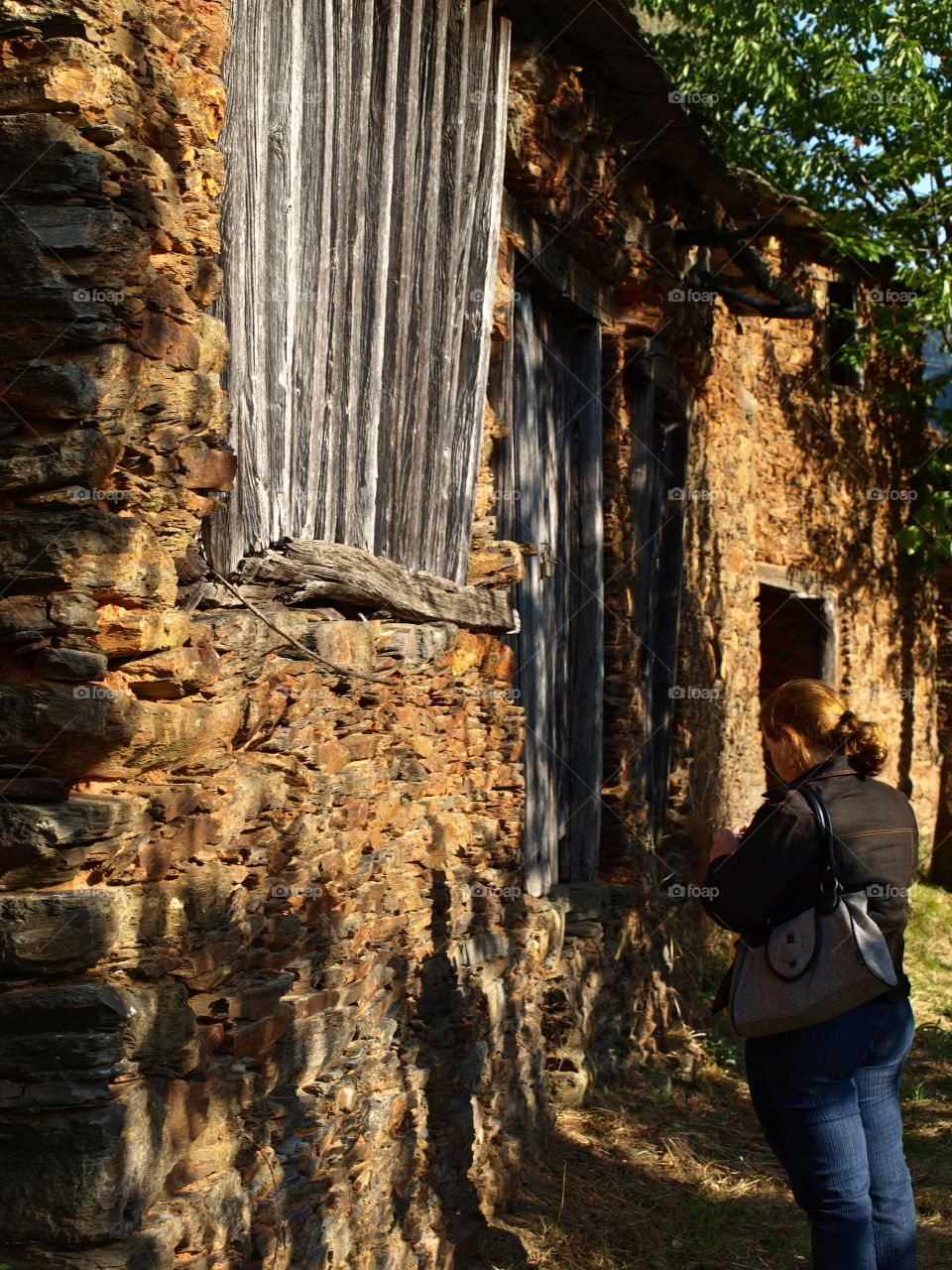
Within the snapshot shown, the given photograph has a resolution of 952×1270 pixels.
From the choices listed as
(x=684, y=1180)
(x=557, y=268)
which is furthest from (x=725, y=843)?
(x=557, y=268)

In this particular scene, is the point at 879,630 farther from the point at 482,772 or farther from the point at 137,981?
the point at 137,981

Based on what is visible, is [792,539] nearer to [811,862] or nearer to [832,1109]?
[811,862]

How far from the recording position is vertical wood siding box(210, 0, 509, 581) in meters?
3.29

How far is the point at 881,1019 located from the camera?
320 centimetres

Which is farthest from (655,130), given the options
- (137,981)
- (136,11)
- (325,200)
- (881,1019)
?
(137,981)

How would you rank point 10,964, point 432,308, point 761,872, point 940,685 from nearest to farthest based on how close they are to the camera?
point 10,964, point 761,872, point 432,308, point 940,685

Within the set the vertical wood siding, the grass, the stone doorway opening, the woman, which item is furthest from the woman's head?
the stone doorway opening

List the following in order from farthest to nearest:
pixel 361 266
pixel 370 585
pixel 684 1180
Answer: pixel 684 1180 → pixel 361 266 → pixel 370 585

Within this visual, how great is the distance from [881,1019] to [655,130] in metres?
4.33

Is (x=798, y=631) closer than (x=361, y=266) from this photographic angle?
No

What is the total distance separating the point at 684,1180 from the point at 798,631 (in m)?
5.96

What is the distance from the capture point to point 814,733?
3414mm

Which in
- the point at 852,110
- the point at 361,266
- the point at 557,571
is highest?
the point at 852,110

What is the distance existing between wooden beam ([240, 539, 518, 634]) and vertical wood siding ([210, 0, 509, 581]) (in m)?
0.08
